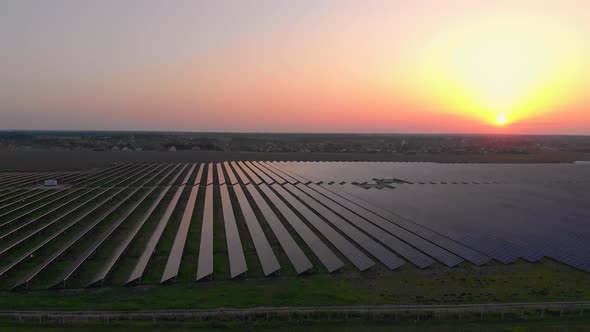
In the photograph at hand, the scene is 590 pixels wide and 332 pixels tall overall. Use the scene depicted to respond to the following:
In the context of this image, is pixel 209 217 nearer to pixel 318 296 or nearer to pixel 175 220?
pixel 175 220

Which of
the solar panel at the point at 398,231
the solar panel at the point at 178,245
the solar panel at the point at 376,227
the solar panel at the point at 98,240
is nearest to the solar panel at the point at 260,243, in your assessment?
the solar panel at the point at 178,245

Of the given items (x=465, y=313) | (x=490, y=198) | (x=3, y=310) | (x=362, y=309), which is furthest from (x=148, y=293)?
(x=490, y=198)

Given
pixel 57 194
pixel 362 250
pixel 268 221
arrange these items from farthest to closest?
1. pixel 57 194
2. pixel 268 221
3. pixel 362 250

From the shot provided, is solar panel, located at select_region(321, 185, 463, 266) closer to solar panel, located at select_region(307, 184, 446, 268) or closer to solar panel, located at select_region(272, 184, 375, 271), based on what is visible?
solar panel, located at select_region(307, 184, 446, 268)

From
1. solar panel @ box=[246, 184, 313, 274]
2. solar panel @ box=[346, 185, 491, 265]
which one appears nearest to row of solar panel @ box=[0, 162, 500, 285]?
solar panel @ box=[246, 184, 313, 274]

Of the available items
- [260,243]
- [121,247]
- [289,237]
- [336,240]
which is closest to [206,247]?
[260,243]

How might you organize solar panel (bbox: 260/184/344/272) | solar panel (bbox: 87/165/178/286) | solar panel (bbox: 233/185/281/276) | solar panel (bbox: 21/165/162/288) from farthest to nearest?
solar panel (bbox: 260/184/344/272) < solar panel (bbox: 233/185/281/276) < solar panel (bbox: 87/165/178/286) < solar panel (bbox: 21/165/162/288)
